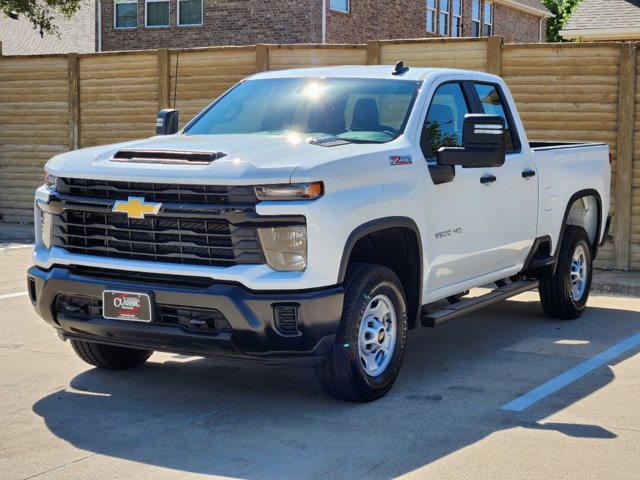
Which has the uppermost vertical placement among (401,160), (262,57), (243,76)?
(262,57)

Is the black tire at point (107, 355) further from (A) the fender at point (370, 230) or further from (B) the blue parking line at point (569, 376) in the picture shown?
(B) the blue parking line at point (569, 376)

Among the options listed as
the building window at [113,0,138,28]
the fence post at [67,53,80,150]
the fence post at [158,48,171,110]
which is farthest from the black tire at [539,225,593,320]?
the building window at [113,0,138,28]

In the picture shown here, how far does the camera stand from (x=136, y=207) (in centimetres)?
617

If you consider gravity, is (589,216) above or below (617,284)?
above

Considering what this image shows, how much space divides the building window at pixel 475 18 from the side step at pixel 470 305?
29.5 m

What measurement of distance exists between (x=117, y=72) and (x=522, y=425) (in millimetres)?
10575

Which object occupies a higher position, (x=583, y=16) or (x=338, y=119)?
(x=583, y=16)

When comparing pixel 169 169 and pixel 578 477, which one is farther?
pixel 169 169

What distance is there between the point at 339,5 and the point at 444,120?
21.7 metres

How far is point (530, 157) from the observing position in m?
8.57

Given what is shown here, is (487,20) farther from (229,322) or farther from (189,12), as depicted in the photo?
(229,322)

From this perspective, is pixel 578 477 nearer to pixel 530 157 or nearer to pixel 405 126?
pixel 405 126

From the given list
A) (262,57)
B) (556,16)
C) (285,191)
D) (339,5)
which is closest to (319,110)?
(285,191)

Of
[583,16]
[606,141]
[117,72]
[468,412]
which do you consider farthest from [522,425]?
[583,16]
